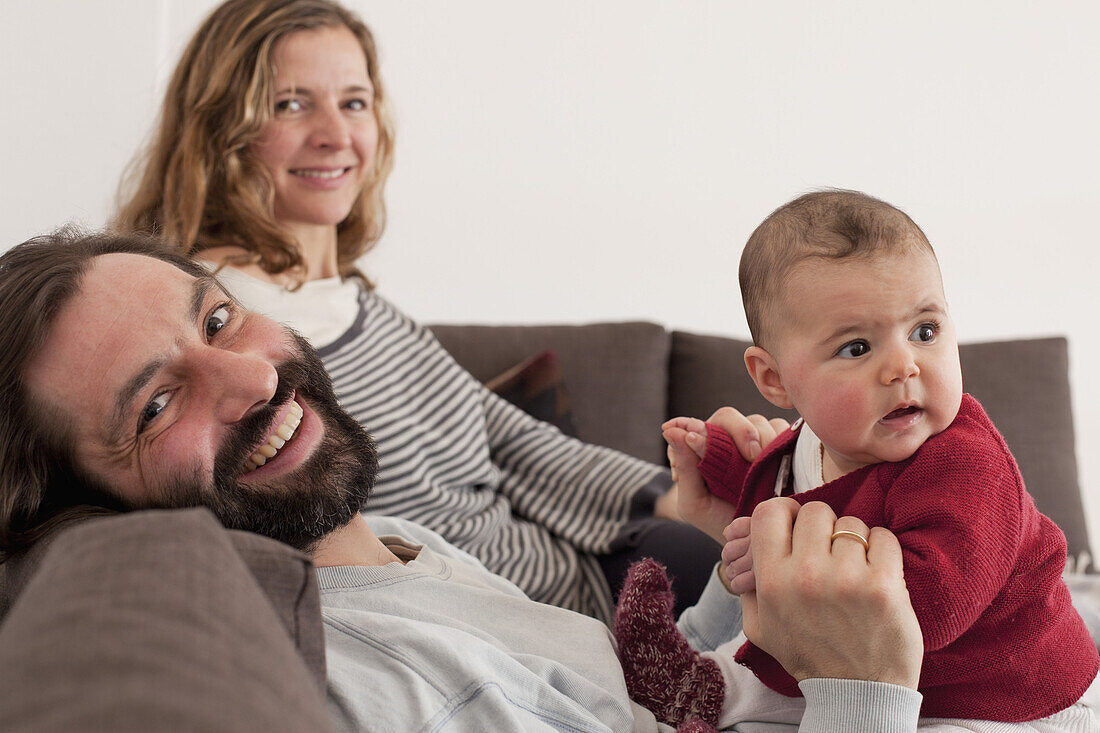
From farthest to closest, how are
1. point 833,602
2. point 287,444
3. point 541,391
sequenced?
point 541,391 → point 287,444 → point 833,602

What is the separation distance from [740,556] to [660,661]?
0.59ft

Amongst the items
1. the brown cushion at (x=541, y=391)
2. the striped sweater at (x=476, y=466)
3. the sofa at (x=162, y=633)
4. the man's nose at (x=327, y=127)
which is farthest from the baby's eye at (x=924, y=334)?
the man's nose at (x=327, y=127)

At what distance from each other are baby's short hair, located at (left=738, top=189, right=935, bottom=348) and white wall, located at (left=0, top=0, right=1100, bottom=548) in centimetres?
232

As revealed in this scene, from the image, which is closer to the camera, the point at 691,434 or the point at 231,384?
the point at 231,384

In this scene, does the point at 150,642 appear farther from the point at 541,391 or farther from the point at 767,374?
the point at 541,391

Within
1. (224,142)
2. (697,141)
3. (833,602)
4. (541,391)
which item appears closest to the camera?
(833,602)

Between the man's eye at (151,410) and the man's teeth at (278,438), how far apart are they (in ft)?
0.39

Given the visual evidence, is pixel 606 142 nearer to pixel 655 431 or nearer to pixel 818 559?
pixel 655 431

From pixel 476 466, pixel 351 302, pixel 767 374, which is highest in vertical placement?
pixel 767 374

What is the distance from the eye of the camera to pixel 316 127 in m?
2.17

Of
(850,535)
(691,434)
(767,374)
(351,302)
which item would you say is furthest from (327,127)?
(850,535)

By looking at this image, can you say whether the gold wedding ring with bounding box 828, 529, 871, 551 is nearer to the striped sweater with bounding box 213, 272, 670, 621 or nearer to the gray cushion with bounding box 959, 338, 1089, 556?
the striped sweater with bounding box 213, 272, 670, 621

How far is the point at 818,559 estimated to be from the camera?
0.90 m

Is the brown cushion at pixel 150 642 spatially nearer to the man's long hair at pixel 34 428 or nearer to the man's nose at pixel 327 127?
the man's long hair at pixel 34 428
